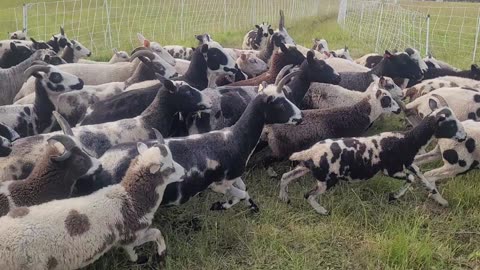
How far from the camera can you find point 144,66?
7.80 meters

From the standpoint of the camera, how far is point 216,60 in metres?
7.74

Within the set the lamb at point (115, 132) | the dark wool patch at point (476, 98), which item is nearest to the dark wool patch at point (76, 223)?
the lamb at point (115, 132)

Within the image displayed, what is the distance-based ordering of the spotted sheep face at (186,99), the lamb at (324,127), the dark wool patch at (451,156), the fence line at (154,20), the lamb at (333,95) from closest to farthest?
the dark wool patch at (451,156) → the spotted sheep face at (186,99) → the lamb at (324,127) → the lamb at (333,95) → the fence line at (154,20)

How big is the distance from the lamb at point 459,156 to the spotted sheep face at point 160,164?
3.14 m

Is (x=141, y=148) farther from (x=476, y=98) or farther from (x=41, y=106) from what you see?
(x=476, y=98)

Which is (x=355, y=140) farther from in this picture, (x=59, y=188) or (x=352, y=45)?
(x=352, y=45)

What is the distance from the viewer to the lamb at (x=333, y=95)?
747cm

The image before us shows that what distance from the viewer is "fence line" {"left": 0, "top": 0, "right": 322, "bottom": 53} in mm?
15648

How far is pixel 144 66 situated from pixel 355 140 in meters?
3.68

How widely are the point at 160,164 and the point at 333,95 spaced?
3926 mm

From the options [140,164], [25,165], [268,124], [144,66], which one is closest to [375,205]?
[268,124]

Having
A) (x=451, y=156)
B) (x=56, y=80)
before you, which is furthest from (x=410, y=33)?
(x=56, y=80)

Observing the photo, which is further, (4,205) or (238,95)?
(238,95)

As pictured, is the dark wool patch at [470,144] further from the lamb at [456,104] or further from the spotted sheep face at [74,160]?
the spotted sheep face at [74,160]
